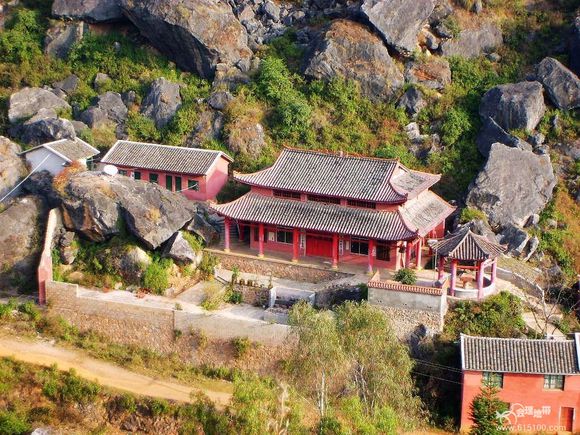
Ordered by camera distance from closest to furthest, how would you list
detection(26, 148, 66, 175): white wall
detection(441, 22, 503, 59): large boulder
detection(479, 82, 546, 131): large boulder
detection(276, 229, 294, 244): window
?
detection(276, 229, 294, 244): window
detection(26, 148, 66, 175): white wall
detection(479, 82, 546, 131): large boulder
detection(441, 22, 503, 59): large boulder

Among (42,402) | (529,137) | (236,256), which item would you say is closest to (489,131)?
(529,137)

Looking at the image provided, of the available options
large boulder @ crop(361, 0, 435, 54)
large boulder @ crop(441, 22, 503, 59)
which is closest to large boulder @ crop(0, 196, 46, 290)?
large boulder @ crop(361, 0, 435, 54)

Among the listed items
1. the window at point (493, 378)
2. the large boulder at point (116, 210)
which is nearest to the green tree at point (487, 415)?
the window at point (493, 378)

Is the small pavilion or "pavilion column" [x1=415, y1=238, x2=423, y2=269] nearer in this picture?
the small pavilion

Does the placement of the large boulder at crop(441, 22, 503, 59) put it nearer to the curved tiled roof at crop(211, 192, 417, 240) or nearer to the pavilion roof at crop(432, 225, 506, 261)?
the curved tiled roof at crop(211, 192, 417, 240)

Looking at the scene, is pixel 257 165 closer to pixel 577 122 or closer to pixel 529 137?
pixel 529 137

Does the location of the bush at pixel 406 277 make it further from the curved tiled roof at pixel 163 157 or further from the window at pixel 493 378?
the curved tiled roof at pixel 163 157
